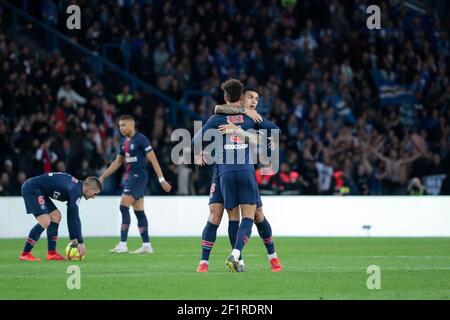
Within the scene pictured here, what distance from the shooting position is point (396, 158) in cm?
3034

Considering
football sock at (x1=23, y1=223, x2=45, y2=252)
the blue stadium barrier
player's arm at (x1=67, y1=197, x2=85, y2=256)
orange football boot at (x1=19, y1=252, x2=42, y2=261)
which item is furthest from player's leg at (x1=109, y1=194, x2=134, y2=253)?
the blue stadium barrier

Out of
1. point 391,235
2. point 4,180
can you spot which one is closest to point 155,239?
point 4,180

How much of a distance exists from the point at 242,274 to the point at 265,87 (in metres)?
18.3

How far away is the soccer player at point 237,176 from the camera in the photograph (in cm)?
1489

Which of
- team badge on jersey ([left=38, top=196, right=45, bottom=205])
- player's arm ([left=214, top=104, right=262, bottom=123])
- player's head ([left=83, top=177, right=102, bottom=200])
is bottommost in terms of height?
team badge on jersey ([left=38, top=196, right=45, bottom=205])

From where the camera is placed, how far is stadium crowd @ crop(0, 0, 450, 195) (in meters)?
28.2

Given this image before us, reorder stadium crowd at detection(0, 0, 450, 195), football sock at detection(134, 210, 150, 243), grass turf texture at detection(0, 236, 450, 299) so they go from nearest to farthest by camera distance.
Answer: grass turf texture at detection(0, 236, 450, 299), football sock at detection(134, 210, 150, 243), stadium crowd at detection(0, 0, 450, 195)

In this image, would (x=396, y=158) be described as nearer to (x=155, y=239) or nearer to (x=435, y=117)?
(x=435, y=117)

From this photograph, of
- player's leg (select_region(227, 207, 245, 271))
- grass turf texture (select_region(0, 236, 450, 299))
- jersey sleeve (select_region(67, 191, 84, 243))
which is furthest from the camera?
jersey sleeve (select_region(67, 191, 84, 243))

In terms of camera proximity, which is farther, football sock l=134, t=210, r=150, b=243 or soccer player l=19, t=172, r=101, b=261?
football sock l=134, t=210, r=150, b=243

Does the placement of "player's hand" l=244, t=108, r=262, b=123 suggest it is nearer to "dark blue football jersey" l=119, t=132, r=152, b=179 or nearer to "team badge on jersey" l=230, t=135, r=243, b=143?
"team badge on jersey" l=230, t=135, r=243, b=143

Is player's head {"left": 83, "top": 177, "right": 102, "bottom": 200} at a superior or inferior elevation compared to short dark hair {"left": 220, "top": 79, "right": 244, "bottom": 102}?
inferior

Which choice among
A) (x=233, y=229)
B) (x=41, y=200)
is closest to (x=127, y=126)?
(x=41, y=200)

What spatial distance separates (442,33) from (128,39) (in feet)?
35.3
